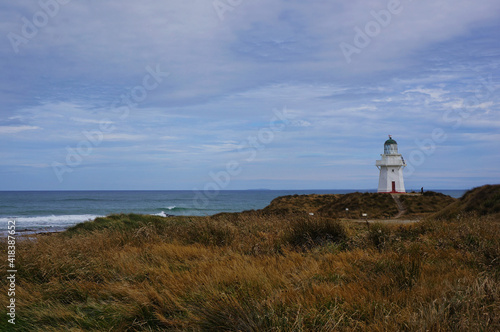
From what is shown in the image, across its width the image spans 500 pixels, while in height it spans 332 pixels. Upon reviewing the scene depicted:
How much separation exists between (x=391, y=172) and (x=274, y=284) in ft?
134

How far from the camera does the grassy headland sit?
12.0ft

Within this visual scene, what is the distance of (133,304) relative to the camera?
457cm

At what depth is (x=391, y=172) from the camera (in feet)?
140

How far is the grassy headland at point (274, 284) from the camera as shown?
365cm

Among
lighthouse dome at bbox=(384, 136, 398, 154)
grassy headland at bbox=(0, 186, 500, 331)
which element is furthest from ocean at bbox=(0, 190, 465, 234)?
lighthouse dome at bbox=(384, 136, 398, 154)

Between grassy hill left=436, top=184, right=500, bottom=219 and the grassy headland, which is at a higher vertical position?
grassy hill left=436, top=184, right=500, bottom=219

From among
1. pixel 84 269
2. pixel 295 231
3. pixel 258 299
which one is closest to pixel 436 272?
pixel 258 299

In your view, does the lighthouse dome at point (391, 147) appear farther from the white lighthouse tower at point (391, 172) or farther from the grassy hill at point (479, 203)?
the grassy hill at point (479, 203)

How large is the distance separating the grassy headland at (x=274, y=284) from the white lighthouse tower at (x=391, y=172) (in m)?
35.3

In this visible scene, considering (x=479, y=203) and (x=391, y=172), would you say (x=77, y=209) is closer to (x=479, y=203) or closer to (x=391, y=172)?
(x=391, y=172)

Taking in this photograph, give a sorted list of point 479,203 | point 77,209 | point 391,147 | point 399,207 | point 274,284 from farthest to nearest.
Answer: point 77,209 → point 391,147 → point 399,207 → point 479,203 → point 274,284

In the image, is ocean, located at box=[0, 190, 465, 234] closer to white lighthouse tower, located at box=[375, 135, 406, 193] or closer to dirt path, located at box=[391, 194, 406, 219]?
dirt path, located at box=[391, 194, 406, 219]

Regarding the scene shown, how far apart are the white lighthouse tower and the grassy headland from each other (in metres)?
35.3

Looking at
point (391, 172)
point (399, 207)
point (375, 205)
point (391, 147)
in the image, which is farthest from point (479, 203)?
point (391, 147)
